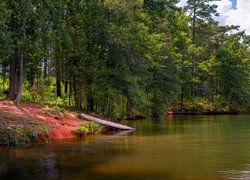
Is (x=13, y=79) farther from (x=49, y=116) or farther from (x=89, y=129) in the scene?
(x=89, y=129)

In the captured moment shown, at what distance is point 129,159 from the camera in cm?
1595

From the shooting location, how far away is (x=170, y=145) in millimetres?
20266

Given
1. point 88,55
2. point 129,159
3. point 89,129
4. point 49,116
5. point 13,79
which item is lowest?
point 129,159

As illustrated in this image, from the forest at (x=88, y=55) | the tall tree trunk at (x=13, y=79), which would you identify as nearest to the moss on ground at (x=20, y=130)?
the forest at (x=88, y=55)

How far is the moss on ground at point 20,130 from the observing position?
1950 cm

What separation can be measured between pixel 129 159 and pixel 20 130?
689cm

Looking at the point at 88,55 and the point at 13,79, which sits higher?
the point at 88,55

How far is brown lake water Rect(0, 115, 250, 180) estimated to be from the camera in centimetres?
1294

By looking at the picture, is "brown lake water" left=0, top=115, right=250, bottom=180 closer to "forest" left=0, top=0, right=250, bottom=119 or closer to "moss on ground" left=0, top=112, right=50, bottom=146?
"moss on ground" left=0, top=112, right=50, bottom=146

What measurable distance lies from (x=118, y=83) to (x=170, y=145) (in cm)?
1210

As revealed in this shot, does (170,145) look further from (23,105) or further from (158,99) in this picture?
(158,99)

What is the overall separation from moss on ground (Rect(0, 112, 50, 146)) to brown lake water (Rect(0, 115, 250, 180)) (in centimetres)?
93

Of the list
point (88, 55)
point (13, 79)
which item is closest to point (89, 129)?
point (13, 79)

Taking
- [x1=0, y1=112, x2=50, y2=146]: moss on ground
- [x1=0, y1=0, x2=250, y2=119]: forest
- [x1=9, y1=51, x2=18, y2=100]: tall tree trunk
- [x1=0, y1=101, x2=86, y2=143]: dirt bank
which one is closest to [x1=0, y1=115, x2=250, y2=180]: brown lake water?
[x1=0, y1=112, x2=50, y2=146]: moss on ground
